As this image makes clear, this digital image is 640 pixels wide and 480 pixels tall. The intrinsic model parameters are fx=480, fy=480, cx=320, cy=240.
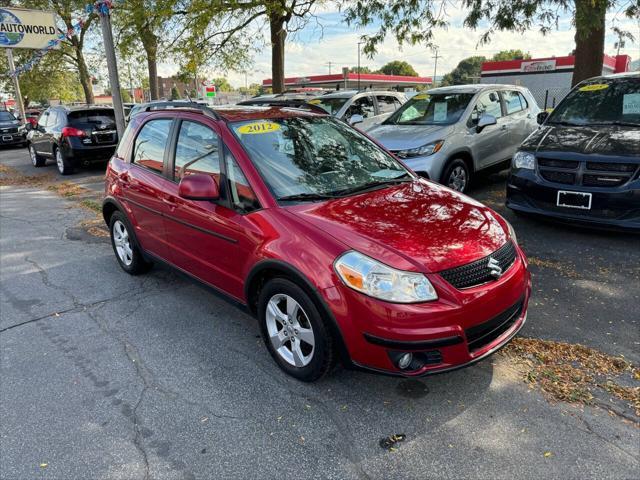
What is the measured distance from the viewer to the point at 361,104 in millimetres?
10594

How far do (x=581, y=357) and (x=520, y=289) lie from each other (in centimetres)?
74

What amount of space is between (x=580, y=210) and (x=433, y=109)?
346cm

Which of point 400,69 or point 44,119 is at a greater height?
point 400,69

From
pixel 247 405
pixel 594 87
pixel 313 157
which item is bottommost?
pixel 247 405

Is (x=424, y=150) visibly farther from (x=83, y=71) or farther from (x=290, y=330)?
(x=83, y=71)

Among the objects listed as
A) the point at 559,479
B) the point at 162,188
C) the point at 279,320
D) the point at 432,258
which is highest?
the point at 162,188

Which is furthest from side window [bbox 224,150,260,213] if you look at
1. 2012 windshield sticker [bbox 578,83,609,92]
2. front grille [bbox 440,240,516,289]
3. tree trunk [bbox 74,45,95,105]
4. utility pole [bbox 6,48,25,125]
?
tree trunk [bbox 74,45,95,105]

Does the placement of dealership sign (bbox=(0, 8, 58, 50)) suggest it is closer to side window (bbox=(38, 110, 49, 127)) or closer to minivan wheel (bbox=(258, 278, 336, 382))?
side window (bbox=(38, 110, 49, 127))

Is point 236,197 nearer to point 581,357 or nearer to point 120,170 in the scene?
point 120,170

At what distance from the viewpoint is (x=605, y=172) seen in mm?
5016

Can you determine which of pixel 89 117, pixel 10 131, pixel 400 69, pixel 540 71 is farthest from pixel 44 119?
pixel 400 69

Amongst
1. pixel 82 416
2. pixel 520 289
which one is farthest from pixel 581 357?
pixel 82 416

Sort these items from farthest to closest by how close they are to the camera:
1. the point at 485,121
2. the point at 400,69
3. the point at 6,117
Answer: the point at 400,69 → the point at 6,117 → the point at 485,121

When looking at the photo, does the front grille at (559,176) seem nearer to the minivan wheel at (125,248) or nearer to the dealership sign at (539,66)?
the minivan wheel at (125,248)
